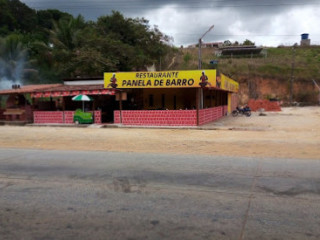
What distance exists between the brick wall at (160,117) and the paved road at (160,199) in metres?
11.3

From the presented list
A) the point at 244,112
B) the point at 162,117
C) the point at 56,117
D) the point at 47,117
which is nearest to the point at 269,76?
the point at 244,112

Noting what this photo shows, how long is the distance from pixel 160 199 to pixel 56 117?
1934 centimetres

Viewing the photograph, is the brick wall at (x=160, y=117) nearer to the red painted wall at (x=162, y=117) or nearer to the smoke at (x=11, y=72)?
the red painted wall at (x=162, y=117)

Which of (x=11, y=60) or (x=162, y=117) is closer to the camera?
(x=162, y=117)

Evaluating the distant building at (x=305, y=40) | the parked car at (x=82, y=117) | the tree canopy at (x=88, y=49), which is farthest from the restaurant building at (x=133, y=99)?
the distant building at (x=305, y=40)

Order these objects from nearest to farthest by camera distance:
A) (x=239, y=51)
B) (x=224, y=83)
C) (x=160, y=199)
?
1. (x=160, y=199)
2. (x=224, y=83)
3. (x=239, y=51)

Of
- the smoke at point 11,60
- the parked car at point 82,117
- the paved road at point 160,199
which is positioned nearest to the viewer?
the paved road at point 160,199

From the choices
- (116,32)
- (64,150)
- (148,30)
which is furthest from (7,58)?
(64,150)

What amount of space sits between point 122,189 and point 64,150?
561 cm

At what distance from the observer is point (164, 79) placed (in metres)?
20.2

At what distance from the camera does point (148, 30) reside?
140ft

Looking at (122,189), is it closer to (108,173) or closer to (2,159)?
(108,173)

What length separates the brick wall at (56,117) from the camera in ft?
72.8

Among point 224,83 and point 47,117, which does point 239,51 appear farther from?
point 47,117
